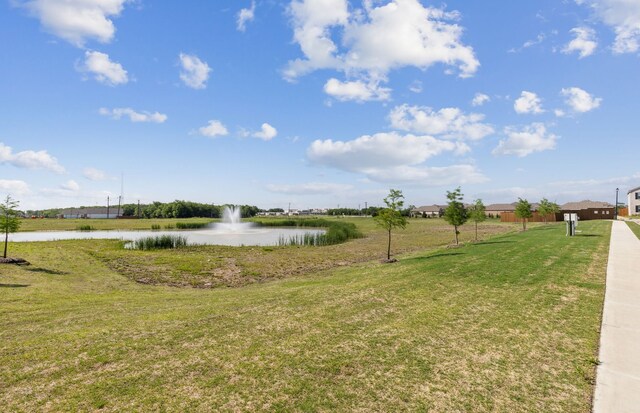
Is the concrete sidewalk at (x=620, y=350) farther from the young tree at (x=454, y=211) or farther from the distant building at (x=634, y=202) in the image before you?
the distant building at (x=634, y=202)

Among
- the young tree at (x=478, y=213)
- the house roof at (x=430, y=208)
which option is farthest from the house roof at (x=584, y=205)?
the house roof at (x=430, y=208)

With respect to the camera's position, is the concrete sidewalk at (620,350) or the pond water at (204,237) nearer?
the concrete sidewalk at (620,350)

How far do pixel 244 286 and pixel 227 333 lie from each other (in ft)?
31.1

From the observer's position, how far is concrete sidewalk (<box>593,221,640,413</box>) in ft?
15.2

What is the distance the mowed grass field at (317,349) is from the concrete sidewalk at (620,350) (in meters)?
0.19

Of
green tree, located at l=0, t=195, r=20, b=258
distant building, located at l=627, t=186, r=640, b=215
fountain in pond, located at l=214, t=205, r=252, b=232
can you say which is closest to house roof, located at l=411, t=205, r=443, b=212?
distant building, located at l=627, t=186, r=640, b=215

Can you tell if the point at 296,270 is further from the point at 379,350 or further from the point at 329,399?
the point at 329,399

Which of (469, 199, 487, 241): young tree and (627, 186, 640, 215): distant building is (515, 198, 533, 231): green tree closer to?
(469, 199, 487, 241): young tree

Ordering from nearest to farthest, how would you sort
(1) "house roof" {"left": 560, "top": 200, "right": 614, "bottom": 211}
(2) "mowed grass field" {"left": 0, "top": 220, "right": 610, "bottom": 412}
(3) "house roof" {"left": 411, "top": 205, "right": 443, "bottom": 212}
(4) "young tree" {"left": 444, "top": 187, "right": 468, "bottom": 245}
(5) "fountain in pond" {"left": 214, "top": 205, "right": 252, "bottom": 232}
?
(2) "mowed grass field" {"left": 0, "top": 220, "right": 610, "bottom": 412} < (4) "young tree" {"left": 444, "top": 187, "right": 468, "bottom": 245} < (5) "fountain in pond" {"left": 214, "top": 205, "right": 252, "bottom": 232} < (1) "house roof" {"left": 560, "top": 200, "right": 614, "bottom": 211} < (3) "house roof" {"left": 411, "top": 205, "right": 443, "bottom": 212}

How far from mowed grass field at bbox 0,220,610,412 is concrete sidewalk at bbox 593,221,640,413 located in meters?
0.19

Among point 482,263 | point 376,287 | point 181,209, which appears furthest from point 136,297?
point 181,209

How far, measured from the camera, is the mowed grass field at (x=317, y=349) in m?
4.81

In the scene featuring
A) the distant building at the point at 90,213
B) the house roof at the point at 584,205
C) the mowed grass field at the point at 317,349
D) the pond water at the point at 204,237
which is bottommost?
the pond water at the point at 204,237

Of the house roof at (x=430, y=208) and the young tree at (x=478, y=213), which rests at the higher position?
the house roof at (x=430, y=208)
